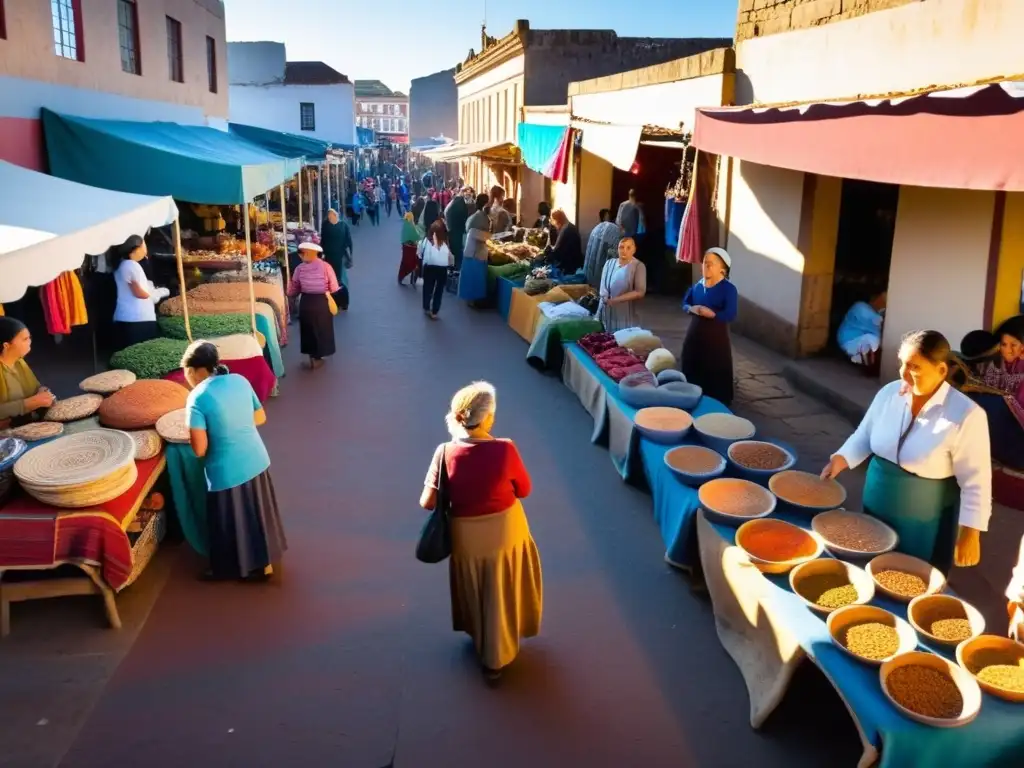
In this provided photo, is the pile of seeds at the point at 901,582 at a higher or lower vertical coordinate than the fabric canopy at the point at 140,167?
lower

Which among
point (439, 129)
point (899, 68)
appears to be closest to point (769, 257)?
point (899, 68)

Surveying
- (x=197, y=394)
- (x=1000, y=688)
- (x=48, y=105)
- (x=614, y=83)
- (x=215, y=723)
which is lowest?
(x=215, y=723)

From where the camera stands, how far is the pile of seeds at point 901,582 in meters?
3.60

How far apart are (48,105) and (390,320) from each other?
523cm

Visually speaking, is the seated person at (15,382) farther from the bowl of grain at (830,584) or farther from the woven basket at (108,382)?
the bowl of grain at (830,584)

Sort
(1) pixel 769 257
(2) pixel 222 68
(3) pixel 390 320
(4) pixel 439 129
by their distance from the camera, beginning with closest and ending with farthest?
(1) pixel 769 257 → (3) pixel 390 320 → (2) pixel 222 68 → (4) pixel 439 129

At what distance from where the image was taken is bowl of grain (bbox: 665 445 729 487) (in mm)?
4980

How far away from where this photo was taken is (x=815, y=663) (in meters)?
3.32

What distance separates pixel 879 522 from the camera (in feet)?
13.3

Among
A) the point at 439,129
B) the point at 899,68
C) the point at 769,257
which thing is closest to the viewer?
the point at 899,68

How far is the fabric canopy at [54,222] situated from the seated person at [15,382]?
58 cm

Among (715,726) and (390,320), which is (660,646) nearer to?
(715,726)

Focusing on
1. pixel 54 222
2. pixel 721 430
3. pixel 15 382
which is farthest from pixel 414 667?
pixel 54 222

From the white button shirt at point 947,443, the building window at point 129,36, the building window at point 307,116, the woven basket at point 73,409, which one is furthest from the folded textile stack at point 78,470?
the building window at point 307,116
